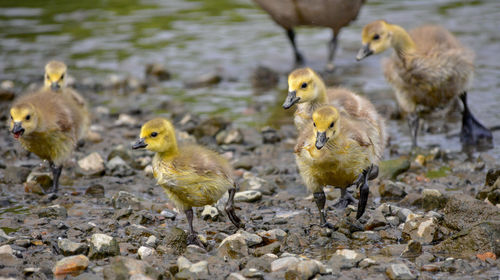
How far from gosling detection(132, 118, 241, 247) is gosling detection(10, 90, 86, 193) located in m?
1.46

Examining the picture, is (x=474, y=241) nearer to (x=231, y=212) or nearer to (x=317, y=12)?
(x=231, y=212)

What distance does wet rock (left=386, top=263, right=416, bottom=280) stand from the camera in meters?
4.02

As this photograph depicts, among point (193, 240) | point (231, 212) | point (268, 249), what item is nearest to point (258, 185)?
point (231, 212)

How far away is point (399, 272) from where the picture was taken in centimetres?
405

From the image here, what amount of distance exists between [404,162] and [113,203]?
2625 mm

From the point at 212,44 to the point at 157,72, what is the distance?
1.93 m

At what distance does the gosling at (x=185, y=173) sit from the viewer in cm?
481

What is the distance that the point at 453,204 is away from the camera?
4926 millimetres

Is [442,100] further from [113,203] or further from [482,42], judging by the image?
[482,42]

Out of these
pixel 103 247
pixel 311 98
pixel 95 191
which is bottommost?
pixel 95 191

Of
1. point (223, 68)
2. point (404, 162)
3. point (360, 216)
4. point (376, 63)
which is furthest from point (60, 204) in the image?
point (376, 63)

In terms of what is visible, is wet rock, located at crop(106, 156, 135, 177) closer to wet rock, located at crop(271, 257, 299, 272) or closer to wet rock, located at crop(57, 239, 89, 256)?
wet rock, located at crop(57, 239, 89, 256)

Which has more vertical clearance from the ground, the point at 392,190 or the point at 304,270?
the point at 304,270

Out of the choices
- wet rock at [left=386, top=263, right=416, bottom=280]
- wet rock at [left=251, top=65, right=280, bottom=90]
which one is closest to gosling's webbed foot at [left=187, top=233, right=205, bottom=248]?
wet rock at [left=386, top=263, right=416, bottom=280]
